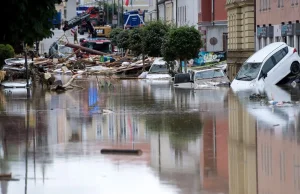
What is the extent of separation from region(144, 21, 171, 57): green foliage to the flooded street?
38347mm

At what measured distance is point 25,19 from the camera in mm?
16703

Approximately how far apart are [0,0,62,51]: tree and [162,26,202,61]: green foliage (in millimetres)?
49503

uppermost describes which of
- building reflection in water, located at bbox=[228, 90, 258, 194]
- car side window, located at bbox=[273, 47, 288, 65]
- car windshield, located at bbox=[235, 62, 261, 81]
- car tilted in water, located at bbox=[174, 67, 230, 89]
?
car side window, located at bbox=[273, 47, 288, 65]

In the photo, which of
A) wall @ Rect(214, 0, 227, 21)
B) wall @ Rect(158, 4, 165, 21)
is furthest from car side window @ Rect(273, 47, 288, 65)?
wall @ Rect(158, 4, 165, 21)

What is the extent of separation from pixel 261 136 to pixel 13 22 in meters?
8.71

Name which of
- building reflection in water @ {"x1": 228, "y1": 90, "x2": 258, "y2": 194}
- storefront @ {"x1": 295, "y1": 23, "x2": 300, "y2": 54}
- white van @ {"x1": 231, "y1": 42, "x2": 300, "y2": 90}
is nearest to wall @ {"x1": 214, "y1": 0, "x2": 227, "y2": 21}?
storefront @ {"x1": 295, "y1": 23, "x2": 300, "y2": 54}

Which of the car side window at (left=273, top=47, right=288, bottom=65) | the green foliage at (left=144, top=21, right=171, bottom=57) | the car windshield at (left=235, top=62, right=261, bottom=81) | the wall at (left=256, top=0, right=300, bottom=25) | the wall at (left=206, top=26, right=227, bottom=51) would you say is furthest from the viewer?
the wall at (left=206, top=26, right=227, bottom=51)

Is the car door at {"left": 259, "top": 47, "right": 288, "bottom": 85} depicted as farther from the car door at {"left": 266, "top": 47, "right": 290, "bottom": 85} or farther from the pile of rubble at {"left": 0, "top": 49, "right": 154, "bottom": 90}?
the pile of rubble at {"left": 0, "top": 49, "right": 154, "bottom": 90}

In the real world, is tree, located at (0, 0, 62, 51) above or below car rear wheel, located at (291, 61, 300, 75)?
above

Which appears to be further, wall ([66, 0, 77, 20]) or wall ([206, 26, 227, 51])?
wall ([66, 0, 77, 20])

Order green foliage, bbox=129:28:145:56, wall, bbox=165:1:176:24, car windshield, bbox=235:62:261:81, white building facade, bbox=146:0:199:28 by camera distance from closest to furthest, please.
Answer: car windshield, bbox=235:62:261:81 → green foliage, bbox=129:28:145:56 → white building facade, bbox=146:0:199:28 → wall, bbox=165:1:176:24

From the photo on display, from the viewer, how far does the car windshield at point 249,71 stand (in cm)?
4872

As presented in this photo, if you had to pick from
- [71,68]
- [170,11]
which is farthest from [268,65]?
[170,11]

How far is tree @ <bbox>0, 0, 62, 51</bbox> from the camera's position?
53.5 feet
